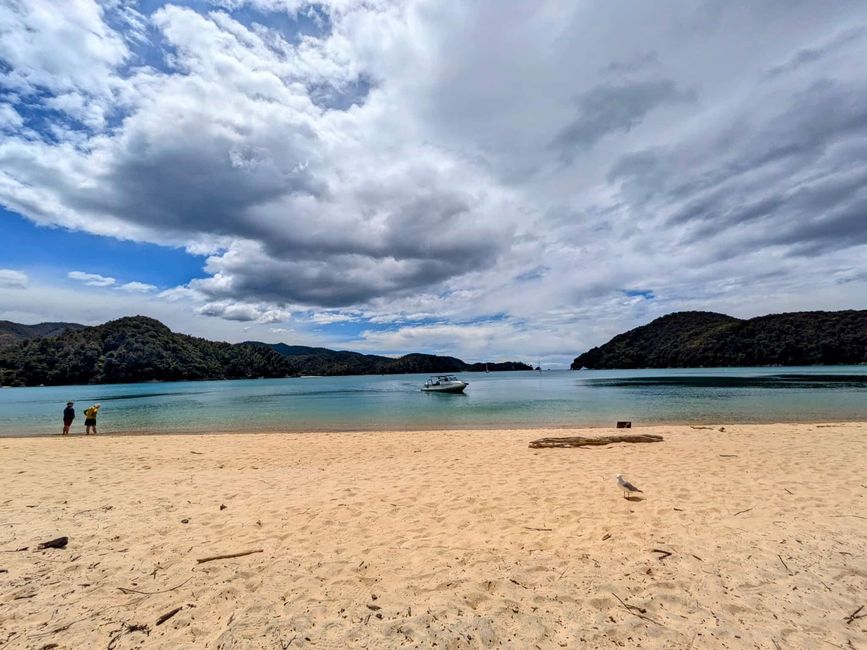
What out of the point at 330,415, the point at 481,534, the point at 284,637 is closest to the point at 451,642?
the point at 284,637

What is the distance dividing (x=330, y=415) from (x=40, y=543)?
30.5 m

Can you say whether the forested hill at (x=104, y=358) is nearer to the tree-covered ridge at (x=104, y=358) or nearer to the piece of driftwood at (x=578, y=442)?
the tree-covered ridge at (x=104, y=358)

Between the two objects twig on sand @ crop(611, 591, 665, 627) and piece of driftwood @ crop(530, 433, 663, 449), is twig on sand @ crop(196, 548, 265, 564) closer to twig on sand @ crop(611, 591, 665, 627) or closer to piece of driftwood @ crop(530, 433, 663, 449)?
twig on sand @ crop(611, 591, 665, 627)

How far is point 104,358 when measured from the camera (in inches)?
5930

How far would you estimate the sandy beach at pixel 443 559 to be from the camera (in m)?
3.79

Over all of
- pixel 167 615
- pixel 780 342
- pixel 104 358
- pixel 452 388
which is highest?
pixel 780 342

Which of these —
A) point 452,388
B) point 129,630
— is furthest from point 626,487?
point 452,388

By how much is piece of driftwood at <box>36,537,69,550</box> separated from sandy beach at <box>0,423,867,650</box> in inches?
6.0

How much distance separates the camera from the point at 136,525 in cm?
644

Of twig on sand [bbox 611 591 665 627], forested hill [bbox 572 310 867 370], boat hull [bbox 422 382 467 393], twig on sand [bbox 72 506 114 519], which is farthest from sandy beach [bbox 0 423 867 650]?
forested hill [bbox 572 310 867 370]

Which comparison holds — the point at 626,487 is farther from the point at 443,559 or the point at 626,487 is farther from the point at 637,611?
the point at 443,559

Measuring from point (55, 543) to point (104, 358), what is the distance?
18446cm

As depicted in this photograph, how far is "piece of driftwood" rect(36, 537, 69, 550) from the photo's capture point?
5559mm

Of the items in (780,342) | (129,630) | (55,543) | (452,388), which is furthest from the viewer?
(780,342)
